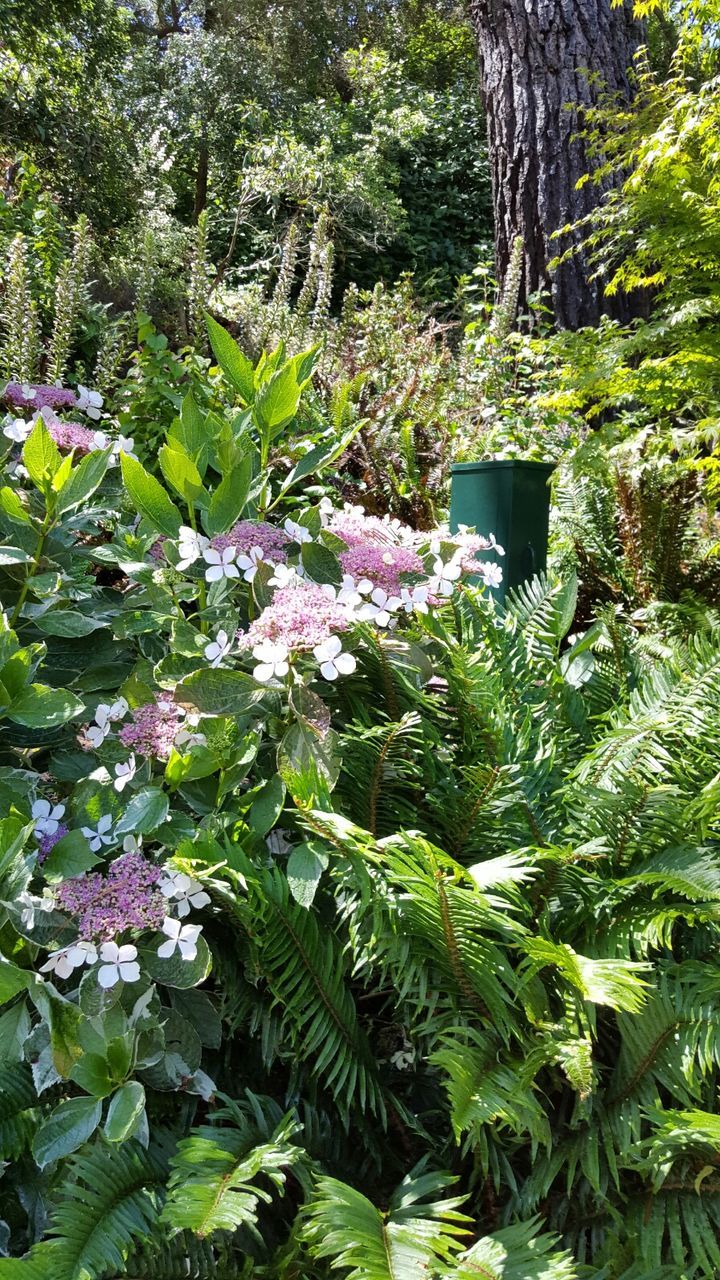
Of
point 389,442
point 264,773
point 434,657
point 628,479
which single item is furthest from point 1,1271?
point 389,442

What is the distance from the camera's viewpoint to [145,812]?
3.71 feet

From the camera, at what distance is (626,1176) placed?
43.6 inches

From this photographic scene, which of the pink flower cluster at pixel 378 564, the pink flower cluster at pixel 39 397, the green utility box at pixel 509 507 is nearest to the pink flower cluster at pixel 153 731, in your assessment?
the pink flower cluster at pixel 378 564

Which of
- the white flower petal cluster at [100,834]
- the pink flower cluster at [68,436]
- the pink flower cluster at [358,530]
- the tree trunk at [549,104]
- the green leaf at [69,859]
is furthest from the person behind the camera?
the tree trunk at [549,104]

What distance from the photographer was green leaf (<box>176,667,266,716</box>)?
1167mm

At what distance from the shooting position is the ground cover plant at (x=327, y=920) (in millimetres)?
963

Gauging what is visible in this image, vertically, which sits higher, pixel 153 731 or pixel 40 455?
pixel 40 455

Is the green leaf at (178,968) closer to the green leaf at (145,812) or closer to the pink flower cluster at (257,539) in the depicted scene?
the green leaf at (145,812)

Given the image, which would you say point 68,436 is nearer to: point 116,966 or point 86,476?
point 86,476

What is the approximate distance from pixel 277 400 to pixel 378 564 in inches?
11.9

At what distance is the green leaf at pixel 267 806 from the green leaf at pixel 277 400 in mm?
570

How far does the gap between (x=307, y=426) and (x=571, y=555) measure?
2.88 ft

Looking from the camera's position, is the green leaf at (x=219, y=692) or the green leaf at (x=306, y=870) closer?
the green leaf at (x=306, y=870)

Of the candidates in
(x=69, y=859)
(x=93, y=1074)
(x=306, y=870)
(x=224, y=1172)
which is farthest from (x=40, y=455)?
(x=224, y=1172)
